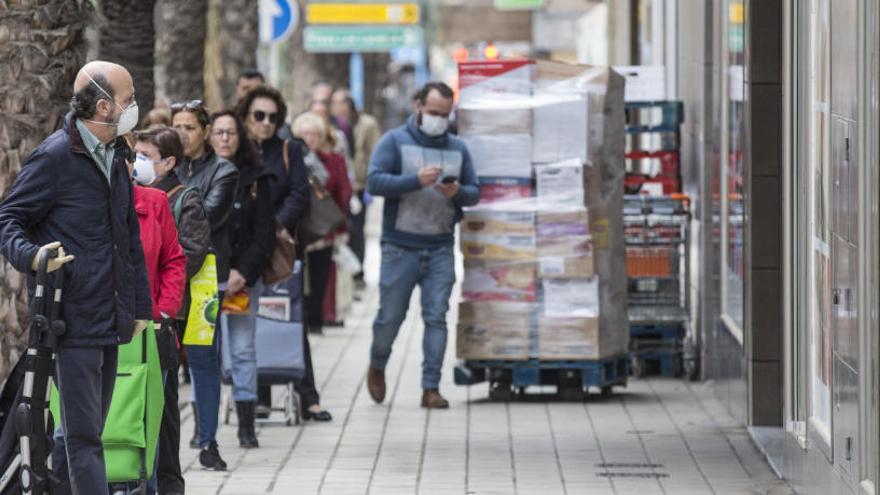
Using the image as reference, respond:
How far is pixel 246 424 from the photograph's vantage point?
35.9 ft

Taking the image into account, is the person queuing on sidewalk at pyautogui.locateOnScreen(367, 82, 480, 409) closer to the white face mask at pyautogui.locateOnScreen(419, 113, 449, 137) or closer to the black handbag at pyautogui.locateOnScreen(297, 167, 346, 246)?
the white face mask at pyautogui.locateOnScreen(419, 113, 449, 137)

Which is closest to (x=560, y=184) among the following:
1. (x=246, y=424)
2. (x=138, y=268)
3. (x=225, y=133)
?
(x=225, y=133)

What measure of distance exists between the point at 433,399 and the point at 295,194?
5.85 feet

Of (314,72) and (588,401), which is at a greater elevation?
(314,72)

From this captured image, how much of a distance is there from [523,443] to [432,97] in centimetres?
251

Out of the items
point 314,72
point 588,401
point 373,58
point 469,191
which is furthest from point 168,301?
point 373,58

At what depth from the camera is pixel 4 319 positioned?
9.02 meters

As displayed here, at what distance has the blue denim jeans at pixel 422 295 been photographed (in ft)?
41.7

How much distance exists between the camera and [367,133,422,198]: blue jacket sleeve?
12398 millimetres

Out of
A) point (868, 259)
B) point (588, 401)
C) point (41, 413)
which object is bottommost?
point (588, 401)

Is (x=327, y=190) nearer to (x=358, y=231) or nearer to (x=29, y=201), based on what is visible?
(x=358, y=231)

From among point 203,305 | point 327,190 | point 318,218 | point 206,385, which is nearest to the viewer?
point 203,305

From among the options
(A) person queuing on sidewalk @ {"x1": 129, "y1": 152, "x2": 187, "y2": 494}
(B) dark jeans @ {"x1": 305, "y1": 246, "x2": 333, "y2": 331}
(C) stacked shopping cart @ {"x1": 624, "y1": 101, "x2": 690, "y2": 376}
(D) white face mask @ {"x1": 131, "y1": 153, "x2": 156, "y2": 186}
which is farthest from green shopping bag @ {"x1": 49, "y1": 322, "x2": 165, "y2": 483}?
(B) dark jeans @ {"x1": 305, "y1": 246, "x2": 333, "y2": 331}

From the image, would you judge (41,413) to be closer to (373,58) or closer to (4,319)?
(4,319)
